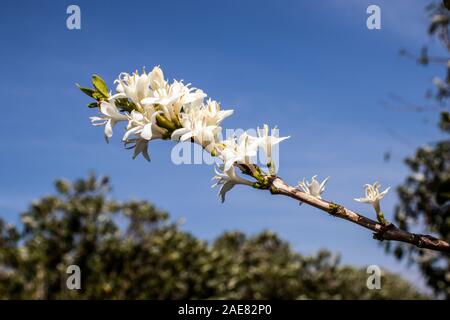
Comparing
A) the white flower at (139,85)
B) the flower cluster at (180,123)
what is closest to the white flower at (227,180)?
the flower cluster at (180,123)

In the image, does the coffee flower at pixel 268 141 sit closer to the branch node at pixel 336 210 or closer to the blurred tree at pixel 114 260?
the branch node at pixel 336 210

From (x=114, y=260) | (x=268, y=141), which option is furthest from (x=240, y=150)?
(x=114, y=260)

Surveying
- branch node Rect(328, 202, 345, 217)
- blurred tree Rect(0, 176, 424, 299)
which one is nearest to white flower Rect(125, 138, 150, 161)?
branch node Rect(328, 202, 345, 217)

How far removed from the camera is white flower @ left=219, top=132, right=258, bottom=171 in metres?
1.82

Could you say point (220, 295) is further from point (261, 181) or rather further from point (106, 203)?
point (261, 181)

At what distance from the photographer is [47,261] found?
36.0 ft

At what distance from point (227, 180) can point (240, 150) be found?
15cm

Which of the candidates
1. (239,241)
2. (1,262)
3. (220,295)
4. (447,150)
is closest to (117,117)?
(447,150)

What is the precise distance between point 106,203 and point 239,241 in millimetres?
5985

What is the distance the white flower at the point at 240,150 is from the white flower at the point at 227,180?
6 centimetres

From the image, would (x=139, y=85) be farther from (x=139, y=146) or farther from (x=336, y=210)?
(x=336, y=210)

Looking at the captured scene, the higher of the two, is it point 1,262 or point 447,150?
point 447,150

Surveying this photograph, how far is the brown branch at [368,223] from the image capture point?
5.49 ft

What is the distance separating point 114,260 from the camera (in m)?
11.2
